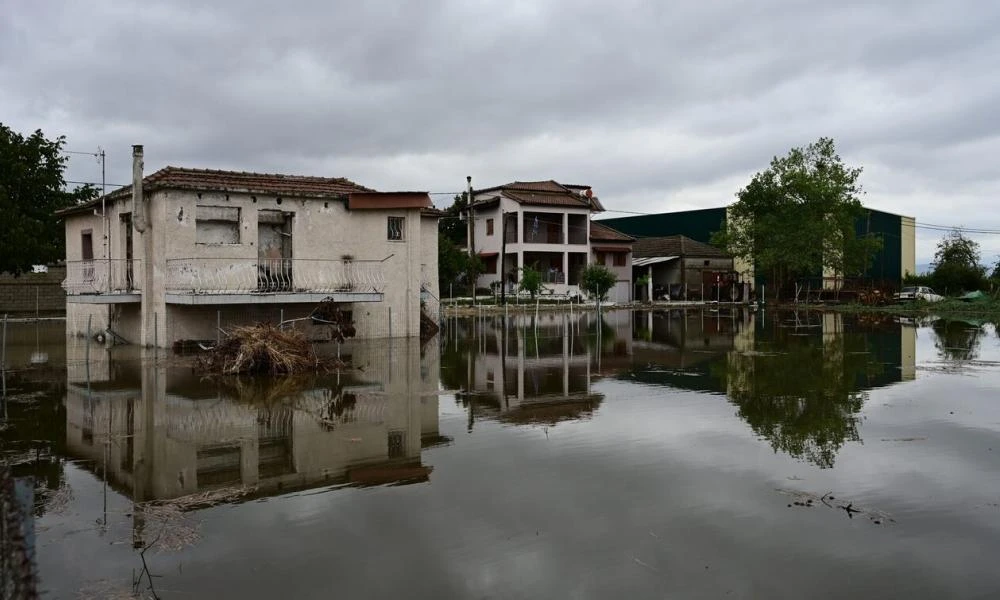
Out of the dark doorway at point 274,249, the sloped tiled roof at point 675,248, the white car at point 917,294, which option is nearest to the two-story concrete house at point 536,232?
the sloped tiled roof at point 675,248

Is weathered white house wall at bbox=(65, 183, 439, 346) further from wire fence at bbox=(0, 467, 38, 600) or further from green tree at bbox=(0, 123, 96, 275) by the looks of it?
wire fence at bbox=(0, 467, 38, 600)

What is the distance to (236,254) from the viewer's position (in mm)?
21594

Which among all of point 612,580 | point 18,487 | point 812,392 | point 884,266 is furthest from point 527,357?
point 884,266

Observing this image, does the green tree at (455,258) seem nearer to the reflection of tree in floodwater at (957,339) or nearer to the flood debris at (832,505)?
the reflection of tree in floodwater at (957,339)

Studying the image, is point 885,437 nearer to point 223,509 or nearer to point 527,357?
point 223,509

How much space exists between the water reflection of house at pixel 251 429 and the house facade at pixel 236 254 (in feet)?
17.4

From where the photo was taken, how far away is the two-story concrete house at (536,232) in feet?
A: 174

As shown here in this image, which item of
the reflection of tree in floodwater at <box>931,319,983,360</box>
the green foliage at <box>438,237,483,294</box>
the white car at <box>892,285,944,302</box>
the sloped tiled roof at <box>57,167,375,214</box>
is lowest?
the reflection of tree in floodwater at <box>931,319,983,360</box>

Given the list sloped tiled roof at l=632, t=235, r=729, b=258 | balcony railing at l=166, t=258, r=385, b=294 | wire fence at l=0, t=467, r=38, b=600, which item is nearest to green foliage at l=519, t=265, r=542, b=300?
sloped tiled roof at l=632, t=235, r=729, b=258

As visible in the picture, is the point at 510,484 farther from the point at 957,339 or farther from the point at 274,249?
the point at 957,339

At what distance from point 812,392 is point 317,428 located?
27.4ft

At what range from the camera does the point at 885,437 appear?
32.5 feet

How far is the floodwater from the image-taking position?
216 inches

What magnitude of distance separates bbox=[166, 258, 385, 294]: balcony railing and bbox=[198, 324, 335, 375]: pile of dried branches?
15.9 feet
